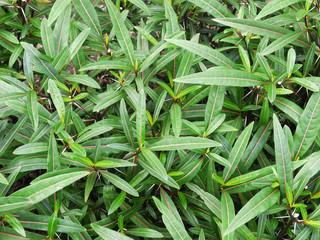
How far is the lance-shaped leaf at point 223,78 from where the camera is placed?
114 cm

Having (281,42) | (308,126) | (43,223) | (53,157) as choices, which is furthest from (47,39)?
(308,126)

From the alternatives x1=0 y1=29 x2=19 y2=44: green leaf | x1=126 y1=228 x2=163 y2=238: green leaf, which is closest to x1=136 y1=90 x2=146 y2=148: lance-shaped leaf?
x1=126 y1=228 x2=163 y2=238: green leaf

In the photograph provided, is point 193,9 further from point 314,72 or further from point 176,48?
point 314,72

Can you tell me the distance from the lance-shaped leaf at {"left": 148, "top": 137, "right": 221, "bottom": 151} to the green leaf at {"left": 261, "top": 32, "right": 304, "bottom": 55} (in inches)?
20.0

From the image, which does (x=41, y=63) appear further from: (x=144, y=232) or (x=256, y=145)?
(x=256, y=145)

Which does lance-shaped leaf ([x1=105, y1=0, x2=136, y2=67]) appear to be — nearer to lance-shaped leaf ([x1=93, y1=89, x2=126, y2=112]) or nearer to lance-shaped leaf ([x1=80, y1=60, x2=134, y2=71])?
lance-shaped leaf ([x1=80, y1=60, x2=134, y2=71])

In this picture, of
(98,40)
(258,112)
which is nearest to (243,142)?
(258,112)

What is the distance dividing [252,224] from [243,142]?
0.42m

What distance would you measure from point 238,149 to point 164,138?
0.31m

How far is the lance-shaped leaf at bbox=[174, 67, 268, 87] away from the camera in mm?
1138

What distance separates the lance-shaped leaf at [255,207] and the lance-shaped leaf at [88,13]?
103cm

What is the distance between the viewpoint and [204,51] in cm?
126

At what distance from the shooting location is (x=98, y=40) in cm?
146

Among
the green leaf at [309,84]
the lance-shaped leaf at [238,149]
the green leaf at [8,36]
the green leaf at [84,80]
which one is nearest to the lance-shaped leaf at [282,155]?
the lance-shaped leaf at [238,149]
